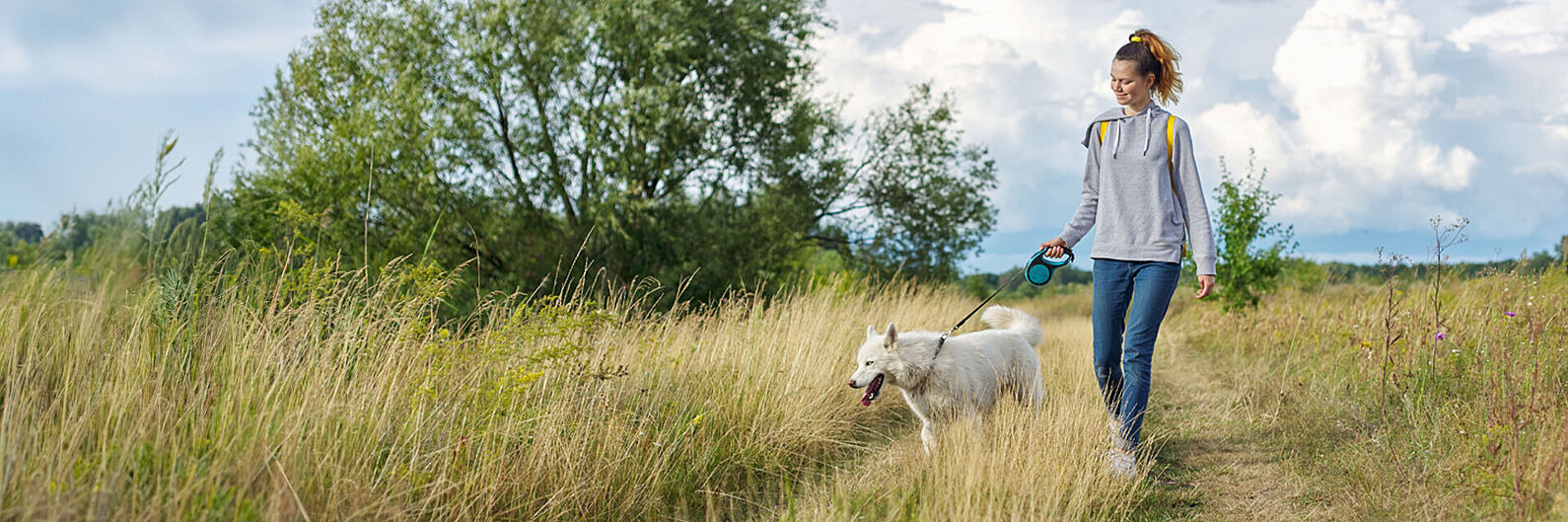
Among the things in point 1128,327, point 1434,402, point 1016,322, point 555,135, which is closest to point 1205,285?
point 1128,327

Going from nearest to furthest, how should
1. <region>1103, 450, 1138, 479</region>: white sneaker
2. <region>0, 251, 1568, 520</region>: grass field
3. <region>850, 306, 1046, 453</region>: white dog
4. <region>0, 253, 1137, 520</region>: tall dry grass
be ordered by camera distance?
1. <region>0, 253, 1137, 520</region>: tall dry grass
2. <region>0, 251, 1568, 520</region>: grass field
3. <region>1103, 450, 1138, 479</region>: white sneaker
4. <region>850, 306, 1046, 453</region>: white dog

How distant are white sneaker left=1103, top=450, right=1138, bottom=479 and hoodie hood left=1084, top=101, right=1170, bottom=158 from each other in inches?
51.7

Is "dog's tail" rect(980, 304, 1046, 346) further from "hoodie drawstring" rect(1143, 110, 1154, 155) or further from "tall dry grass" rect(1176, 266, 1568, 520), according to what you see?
"hoodie drawstring" rect(1143, 110, 1154, 155)

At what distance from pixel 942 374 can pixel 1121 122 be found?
1.47 metres

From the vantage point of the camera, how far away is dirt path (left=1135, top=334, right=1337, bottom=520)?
3.49 m

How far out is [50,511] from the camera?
6.60 ft

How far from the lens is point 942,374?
4215 millimetres

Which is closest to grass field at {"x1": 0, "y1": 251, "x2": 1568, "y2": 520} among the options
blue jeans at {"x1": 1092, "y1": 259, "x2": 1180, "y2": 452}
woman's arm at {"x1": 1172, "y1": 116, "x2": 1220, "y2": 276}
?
blue jeans at {"x1": 1092, "y1": 259, "x2": 1180, "y2": 452}

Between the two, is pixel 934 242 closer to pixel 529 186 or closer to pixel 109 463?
pixel 529 186

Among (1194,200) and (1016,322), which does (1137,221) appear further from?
(1016,322)

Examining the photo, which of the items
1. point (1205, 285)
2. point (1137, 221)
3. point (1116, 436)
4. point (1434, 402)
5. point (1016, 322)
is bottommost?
point (1116, 436)

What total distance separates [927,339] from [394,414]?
253cm

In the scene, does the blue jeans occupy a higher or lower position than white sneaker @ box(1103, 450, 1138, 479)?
higher

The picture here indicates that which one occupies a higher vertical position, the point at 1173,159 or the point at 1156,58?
the point at 1156,58
